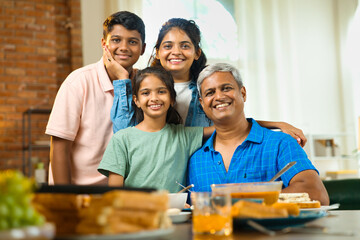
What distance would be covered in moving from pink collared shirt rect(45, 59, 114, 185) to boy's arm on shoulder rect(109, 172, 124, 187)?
12.3 inches

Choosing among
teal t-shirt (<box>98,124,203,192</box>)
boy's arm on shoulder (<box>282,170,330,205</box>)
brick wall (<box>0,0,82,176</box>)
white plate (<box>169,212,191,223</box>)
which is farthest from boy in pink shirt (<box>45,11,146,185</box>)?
brick wall (<box>0,0,82,176</box>)

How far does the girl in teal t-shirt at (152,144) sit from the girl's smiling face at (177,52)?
0.19m

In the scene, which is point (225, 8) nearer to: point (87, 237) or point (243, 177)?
point (243, 177)

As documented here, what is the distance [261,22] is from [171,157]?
4360 mm

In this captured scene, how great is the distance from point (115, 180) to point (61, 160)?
0.44 meters

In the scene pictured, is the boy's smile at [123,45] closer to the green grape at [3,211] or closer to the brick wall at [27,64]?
the green grape at [3,211]

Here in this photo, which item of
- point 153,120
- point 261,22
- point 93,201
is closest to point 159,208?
point 93,201

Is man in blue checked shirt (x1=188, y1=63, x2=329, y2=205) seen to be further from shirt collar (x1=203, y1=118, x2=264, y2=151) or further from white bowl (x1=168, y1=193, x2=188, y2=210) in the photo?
white bowl (x1=168, y1=193, x2=188, y2=210)

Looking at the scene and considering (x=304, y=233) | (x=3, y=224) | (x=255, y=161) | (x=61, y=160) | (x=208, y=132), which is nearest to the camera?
(x=3, y=224)

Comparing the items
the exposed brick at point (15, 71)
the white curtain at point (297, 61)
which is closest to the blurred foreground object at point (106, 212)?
the exposed brick at point (15, 71)

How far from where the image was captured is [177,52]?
2.29 metres

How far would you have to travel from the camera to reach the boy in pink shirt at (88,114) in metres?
2.21

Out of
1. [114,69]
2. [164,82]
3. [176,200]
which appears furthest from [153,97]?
[176,200]

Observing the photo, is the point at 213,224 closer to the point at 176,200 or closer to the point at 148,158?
the point at 176,200
